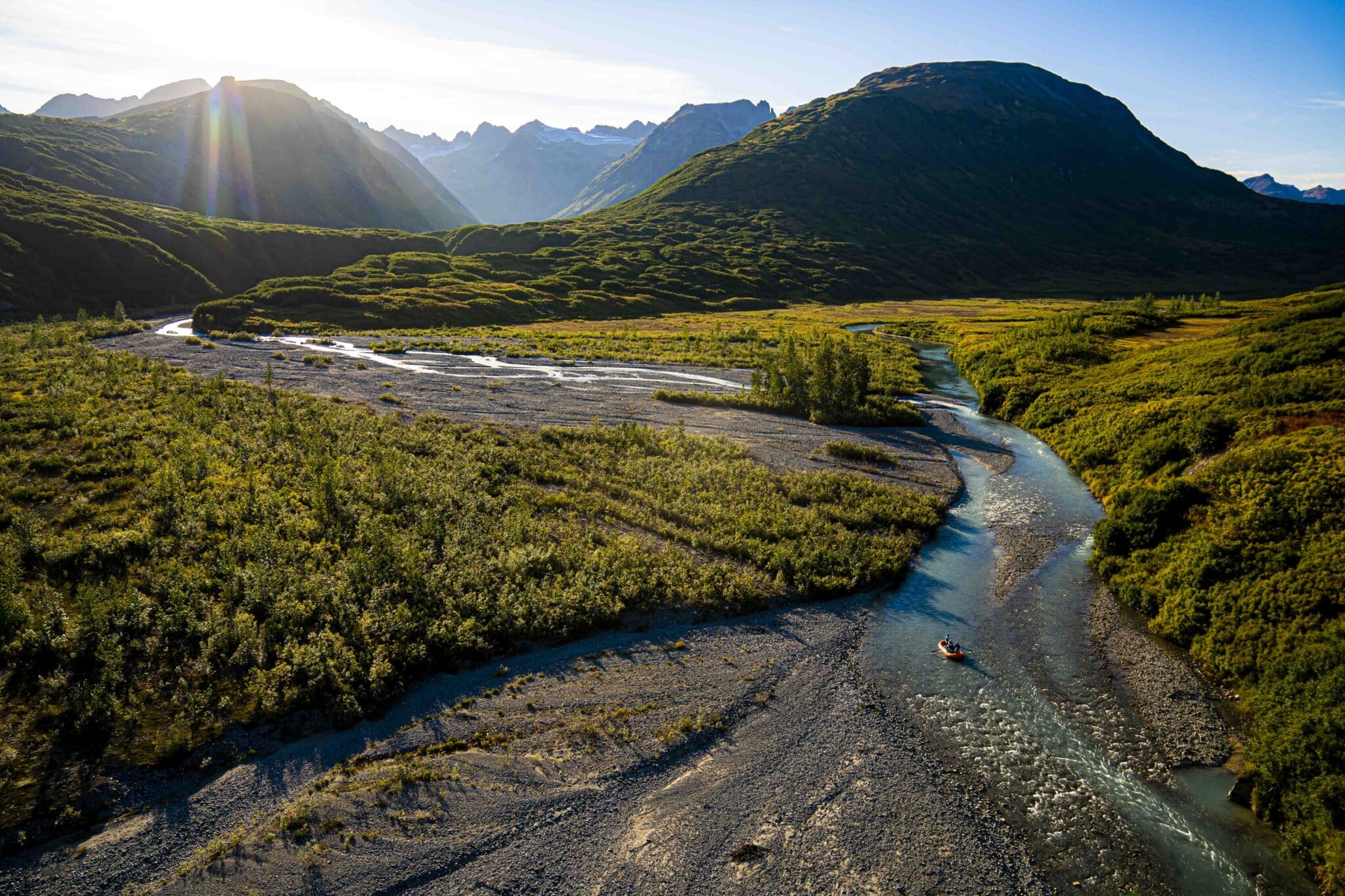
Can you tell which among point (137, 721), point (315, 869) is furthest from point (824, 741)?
point (137, 721)

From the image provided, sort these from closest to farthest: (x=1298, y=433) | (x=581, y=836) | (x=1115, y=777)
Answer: (x=581, y=836) < (x=1115, y=777) < (x=1298, y=433)

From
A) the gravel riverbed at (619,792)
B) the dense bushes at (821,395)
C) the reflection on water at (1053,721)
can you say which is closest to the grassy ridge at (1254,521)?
the reflection on water at (1053,721)

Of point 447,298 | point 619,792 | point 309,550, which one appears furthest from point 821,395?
point 447,298

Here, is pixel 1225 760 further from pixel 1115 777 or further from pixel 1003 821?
pixel 1003 821

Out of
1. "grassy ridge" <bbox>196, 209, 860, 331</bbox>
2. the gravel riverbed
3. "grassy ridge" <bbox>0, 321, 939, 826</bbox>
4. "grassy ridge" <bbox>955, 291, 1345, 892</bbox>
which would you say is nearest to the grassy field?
"grassy ridge" <bbox>955, 291, 1345, 892</bbox>

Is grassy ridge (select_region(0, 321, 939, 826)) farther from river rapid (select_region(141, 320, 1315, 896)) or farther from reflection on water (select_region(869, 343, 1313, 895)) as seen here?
river rapid (select_region(141, 320, 1315, 896))

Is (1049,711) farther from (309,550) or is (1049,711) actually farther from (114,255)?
(114,255)
